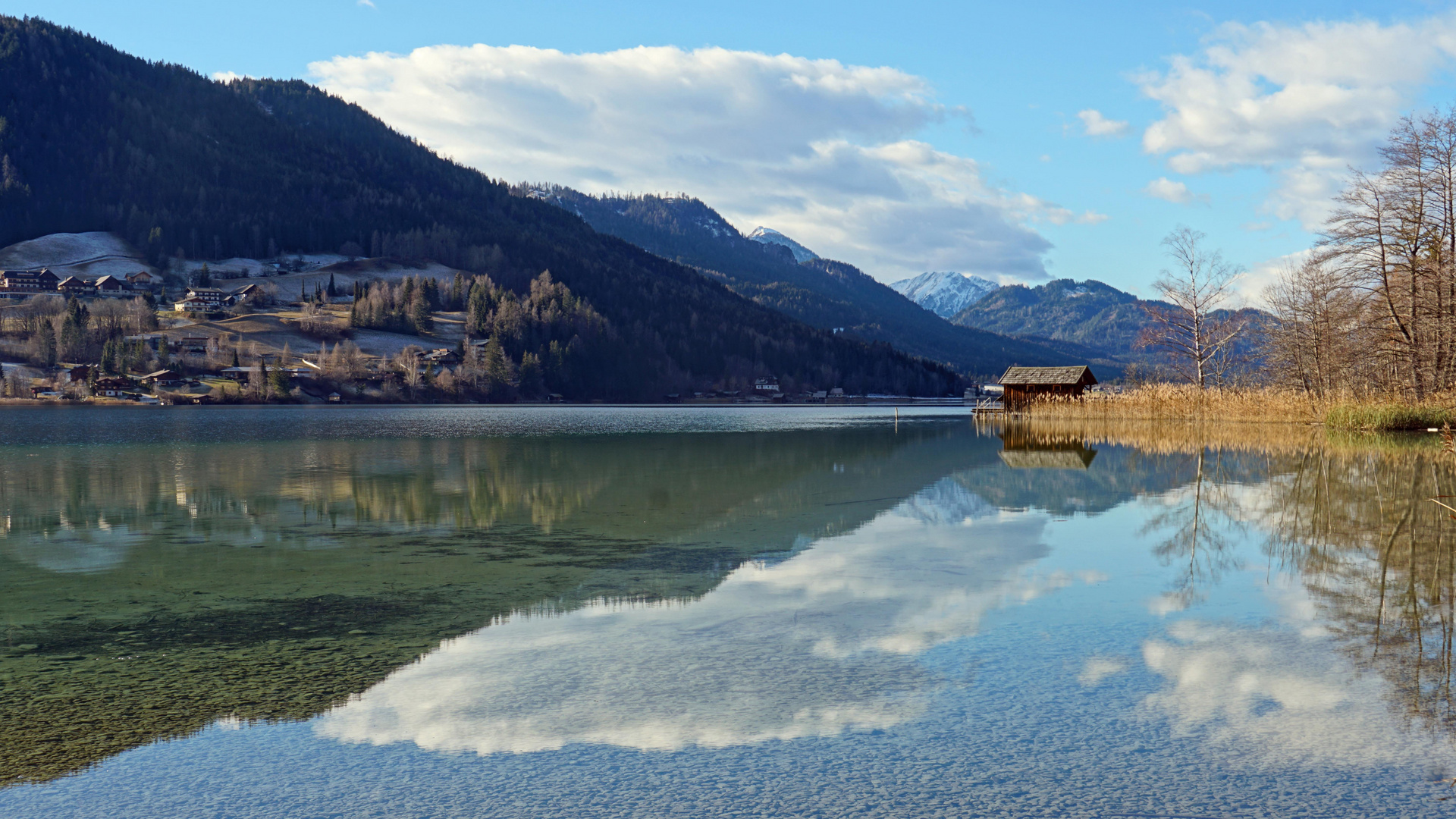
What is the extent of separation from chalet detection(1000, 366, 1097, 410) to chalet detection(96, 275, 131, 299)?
16178cm

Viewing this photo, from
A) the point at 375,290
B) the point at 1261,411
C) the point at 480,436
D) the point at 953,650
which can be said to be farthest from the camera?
the point at 375,290

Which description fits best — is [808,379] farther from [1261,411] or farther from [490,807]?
[490,807]

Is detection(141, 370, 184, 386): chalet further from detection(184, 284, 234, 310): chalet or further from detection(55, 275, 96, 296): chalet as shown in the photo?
detection(55, 275, 96, 296): chalet

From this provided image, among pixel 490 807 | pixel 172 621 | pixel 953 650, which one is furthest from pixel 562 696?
pixel 172 621

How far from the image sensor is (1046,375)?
7325 cm

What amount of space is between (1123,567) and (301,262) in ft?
704

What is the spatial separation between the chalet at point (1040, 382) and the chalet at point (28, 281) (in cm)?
17648

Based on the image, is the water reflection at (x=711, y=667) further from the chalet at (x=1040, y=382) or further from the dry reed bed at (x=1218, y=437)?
the chalet at (x=1040, y=382)

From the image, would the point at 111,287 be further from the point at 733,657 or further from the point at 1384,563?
the point at 1384,563

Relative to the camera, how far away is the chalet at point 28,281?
166875 millimetres

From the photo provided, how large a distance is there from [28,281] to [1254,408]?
7970 inches

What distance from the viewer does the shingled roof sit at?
7056cm

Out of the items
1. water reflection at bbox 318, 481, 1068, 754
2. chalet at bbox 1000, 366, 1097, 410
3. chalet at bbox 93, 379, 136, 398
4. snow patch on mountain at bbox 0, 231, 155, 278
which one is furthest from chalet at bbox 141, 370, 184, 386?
water reflection at bbox 318, 481, 1068, 754

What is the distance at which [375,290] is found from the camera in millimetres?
167375
